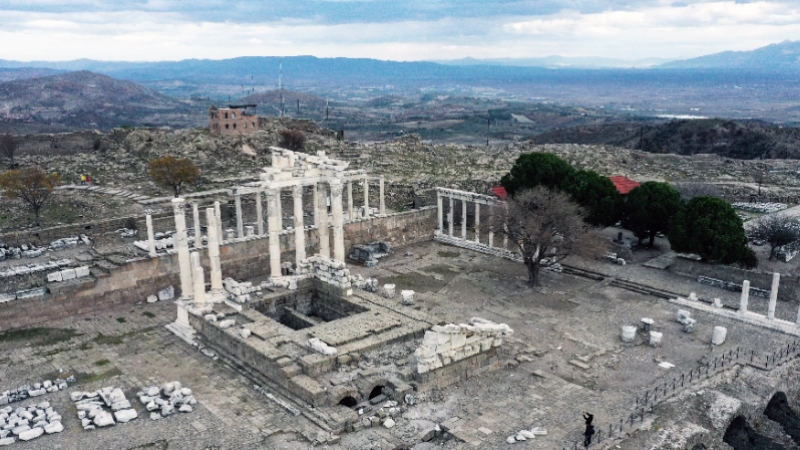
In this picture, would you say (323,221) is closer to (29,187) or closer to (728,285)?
(29,187)

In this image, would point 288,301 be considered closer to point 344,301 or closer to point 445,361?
point 344,301

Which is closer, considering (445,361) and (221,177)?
(445,361)

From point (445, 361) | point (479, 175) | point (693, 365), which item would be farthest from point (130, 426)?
point (479, 175)

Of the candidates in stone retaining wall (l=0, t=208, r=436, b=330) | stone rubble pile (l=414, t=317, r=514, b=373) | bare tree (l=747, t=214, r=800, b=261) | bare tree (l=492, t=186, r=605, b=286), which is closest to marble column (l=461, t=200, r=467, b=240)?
stone retaining wall (l=0, t=208, r=436, b=330)

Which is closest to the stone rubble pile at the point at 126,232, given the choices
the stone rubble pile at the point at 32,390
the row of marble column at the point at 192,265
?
the row of marble column at the point at 192,265

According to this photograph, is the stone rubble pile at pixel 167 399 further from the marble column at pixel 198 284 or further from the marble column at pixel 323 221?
the marble column at pixel 323 221
